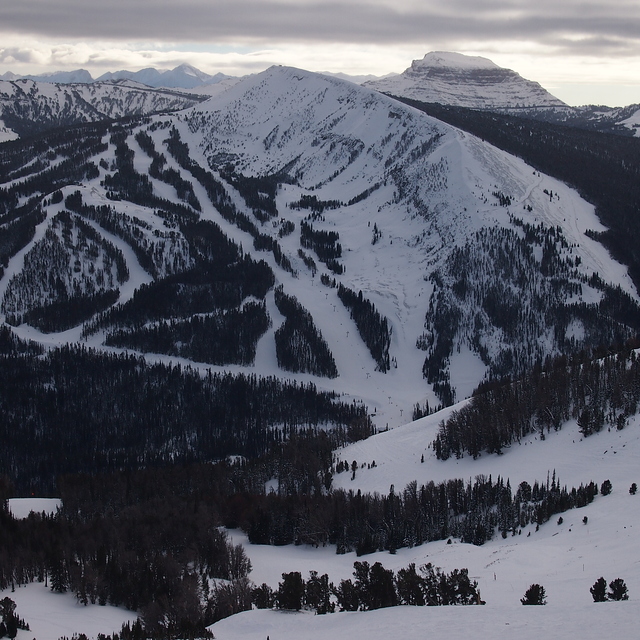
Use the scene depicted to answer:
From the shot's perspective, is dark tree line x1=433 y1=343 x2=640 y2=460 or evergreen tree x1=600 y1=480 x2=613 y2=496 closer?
evergreen tree x1=600 y1=480 x2=613 y2=496

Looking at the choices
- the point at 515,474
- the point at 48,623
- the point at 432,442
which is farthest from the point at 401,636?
the point at 432,442

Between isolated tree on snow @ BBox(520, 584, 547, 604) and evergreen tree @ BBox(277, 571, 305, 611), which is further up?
isolated tree on snow @ BBox(520, 584, 547, 604)

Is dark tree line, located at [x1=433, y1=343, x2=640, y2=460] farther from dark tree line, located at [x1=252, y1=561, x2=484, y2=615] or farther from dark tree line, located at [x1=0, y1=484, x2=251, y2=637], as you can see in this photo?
dark tree line, located at [x1=252, y1=561, x2=484, y2=615]

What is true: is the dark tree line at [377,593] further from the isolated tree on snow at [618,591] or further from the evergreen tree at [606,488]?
the evergreen tree at [606,488]

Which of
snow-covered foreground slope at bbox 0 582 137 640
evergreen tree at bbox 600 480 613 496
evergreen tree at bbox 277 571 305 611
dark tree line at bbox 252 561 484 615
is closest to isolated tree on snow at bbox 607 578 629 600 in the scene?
dark tree line at bbox 252 561 484 615

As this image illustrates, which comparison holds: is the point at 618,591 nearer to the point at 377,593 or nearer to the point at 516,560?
the point at 377,593

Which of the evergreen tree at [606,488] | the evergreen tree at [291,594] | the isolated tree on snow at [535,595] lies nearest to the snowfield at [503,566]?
the evergreen tree at [291,594]

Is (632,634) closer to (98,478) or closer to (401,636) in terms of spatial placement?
(401,636)

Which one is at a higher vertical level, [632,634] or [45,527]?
[632,634]

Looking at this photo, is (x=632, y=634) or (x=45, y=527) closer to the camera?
(x=632, y=634)
